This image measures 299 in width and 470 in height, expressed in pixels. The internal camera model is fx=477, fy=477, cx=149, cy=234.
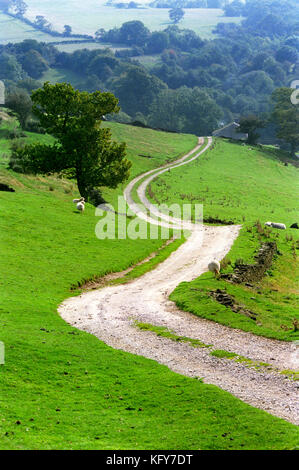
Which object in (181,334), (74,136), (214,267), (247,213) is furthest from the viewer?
(247,213)

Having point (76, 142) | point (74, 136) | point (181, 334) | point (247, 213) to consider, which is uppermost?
point (74, 136)

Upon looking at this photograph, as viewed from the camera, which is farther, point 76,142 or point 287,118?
point 287,118

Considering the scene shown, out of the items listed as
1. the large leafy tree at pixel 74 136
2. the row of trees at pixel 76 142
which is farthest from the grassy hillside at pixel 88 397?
the row of trees at pixel 76 142

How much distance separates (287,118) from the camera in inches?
6747

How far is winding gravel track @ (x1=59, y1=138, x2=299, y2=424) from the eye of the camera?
20250 mm

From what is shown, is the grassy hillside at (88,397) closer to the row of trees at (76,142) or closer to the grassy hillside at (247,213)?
the grassy hillside at (247,213)

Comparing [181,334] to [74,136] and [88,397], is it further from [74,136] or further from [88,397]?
[74,136]

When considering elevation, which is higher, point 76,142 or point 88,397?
point 76,142

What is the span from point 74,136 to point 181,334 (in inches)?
1617

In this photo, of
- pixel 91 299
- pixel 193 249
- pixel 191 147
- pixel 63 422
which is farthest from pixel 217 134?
pixel 63 422

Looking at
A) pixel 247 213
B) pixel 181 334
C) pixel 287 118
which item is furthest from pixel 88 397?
pixel 287 118

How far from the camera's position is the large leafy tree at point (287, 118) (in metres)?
168

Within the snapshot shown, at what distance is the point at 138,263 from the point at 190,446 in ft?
95.0

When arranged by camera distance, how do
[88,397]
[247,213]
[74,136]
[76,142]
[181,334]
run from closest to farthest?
[88,397], [181,334], [74,136], [76,142], [247,213]
